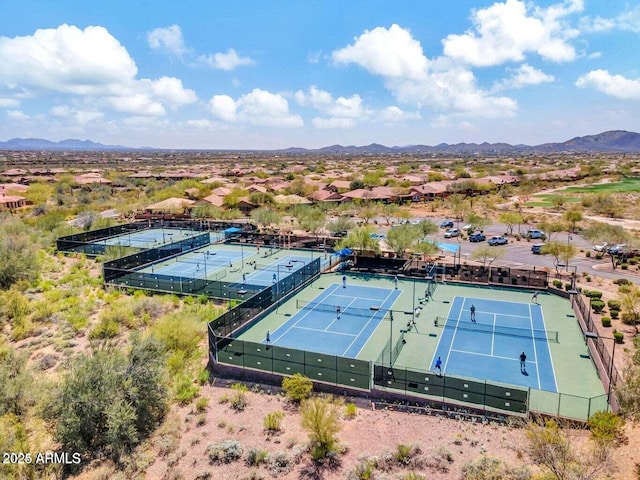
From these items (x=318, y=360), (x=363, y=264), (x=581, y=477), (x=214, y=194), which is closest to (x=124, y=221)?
(x=214, y=194)

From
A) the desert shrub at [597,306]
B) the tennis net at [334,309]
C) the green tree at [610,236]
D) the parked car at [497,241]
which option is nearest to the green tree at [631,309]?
the desert shrub at [597,306]

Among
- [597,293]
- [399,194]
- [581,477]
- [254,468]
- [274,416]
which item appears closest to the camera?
[581,477]

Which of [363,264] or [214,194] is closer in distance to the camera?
[363,264]

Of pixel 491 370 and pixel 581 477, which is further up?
pixel 581 477

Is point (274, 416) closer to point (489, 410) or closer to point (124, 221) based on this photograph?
point (489, 410)

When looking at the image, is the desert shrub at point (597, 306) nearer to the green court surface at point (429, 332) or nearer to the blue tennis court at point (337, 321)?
the green court surface at point (429, 332)

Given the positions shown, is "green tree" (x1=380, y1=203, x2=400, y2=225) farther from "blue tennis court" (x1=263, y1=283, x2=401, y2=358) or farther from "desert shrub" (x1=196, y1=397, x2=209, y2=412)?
"desert shrub" (x1=196, y1=397, x2=209, y2=412)
